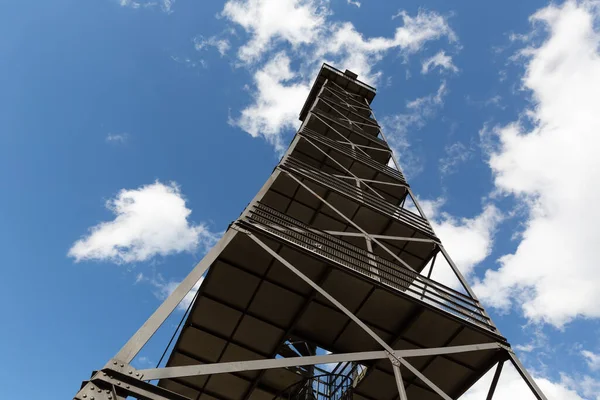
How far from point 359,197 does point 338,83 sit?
17725mm

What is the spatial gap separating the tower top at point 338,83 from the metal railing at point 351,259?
2023 cm

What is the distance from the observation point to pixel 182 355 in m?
10.9

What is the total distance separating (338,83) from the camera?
99.1ft

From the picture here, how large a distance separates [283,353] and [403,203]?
8212 millimetres

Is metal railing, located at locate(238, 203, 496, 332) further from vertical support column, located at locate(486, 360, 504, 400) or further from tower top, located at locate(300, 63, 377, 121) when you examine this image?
tower top, located at locate(300, 63, 377, 121)

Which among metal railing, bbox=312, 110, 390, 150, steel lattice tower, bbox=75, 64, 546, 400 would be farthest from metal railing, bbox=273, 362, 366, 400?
metal railing, bbox=312, 110, 390, 150

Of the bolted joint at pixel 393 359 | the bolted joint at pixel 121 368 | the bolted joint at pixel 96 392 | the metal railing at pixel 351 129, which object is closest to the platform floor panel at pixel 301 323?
the bolted joint at pixel 393 359

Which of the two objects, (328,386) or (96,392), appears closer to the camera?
(96,392)

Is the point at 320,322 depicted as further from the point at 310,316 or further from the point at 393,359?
the point at 393,359

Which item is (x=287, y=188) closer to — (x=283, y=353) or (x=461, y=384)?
(x=283, y=353)

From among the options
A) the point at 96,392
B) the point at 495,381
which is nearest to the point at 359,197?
the point at 495,381

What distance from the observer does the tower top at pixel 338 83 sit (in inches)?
1171

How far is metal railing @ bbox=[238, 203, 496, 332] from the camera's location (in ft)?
31.0

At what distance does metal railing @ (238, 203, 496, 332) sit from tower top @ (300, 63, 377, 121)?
796 inches
